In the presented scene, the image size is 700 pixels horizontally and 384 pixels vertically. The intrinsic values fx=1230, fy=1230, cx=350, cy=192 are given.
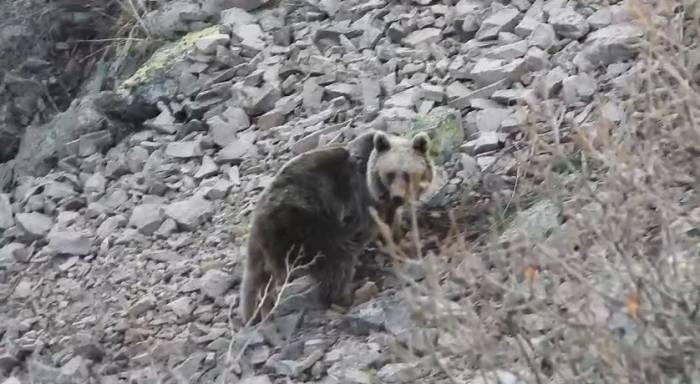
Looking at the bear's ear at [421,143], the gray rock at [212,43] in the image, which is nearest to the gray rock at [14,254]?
the gray rock at [212,43]

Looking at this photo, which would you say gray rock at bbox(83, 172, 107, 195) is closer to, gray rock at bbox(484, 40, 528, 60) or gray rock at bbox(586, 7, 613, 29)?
gray rock at bbox(484, 40, 528, 60)

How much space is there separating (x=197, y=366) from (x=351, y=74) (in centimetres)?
252

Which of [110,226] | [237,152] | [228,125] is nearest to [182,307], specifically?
[110,226]

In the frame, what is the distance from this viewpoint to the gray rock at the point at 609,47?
6867mm

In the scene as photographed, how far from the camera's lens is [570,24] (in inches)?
288

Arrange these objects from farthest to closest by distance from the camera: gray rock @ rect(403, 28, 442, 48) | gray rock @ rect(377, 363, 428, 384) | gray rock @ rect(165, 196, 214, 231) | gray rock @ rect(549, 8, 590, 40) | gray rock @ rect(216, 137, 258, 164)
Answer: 1. gray rock @ rect(403, 28, 442, 48)
2. gray rock @ rect(216, 137, 258, 164)
3. gray rock @ rect(165, 196, 214, 231)
4. gray rock @ rect(549, 8, 590, 40)
5. gray rock @ rect(377, 363, 428, 384)

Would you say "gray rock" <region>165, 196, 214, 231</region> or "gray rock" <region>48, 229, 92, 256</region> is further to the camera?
"gray rock" <region>48, 229, 92, 256</region>

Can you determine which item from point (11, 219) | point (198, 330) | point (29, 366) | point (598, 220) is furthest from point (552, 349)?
point (11, 219)

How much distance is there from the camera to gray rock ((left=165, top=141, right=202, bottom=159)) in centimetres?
809

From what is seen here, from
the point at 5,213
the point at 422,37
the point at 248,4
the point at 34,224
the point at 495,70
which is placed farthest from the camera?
the point at 248,4

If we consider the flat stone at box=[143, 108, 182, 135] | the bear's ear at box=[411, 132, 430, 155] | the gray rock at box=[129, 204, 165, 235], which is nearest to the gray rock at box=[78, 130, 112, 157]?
the flat stone at box=[143, 108, 182, 135]

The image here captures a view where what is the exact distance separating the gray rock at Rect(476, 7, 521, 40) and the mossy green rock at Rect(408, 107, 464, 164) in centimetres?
80

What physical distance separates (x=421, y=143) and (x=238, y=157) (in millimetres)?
1850

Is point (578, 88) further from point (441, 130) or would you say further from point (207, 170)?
point (207, 170)
